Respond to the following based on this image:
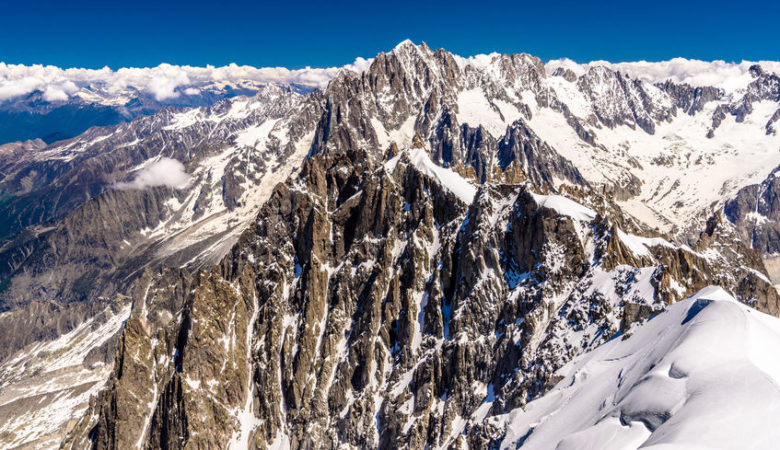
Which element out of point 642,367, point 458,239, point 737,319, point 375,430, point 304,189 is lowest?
point 375,430

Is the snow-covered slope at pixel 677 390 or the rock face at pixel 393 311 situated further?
the rock face at pixel 393 311

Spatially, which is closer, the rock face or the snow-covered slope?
the snow-covered slope

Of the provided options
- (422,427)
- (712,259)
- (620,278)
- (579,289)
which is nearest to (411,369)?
(422,427)

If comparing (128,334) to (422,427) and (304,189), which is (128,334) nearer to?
(304,189)

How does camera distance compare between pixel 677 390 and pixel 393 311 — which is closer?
pixel 677 390
